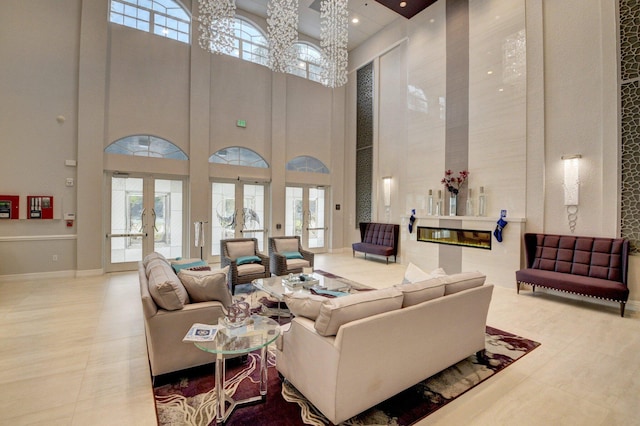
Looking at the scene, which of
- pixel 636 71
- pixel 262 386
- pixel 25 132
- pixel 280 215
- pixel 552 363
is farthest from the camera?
pixel 280 215

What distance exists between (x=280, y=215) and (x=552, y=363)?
21.6 ft

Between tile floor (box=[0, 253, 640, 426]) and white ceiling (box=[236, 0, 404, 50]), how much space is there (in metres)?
7.49

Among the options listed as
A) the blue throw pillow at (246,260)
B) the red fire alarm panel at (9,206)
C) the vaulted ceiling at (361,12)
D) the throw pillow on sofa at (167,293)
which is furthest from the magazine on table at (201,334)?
the vaulted ceiling at (361,12)

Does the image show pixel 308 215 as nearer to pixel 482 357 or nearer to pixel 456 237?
pixel 456 237

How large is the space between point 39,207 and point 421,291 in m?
6.97

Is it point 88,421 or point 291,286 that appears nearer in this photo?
point 88,421

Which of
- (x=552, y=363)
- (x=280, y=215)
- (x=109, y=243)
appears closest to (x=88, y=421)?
(x=552, y=363)

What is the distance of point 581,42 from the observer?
474cm

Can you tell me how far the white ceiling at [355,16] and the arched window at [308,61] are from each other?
1.17ft

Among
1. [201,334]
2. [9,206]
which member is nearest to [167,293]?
[201,334]

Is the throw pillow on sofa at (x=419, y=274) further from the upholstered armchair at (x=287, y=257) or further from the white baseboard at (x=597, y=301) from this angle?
the white baseboard at (x=597, y=301)

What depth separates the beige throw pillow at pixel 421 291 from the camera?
2.19 m

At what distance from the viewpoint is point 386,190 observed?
328 inches

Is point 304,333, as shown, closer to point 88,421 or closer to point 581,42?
point 88,421
